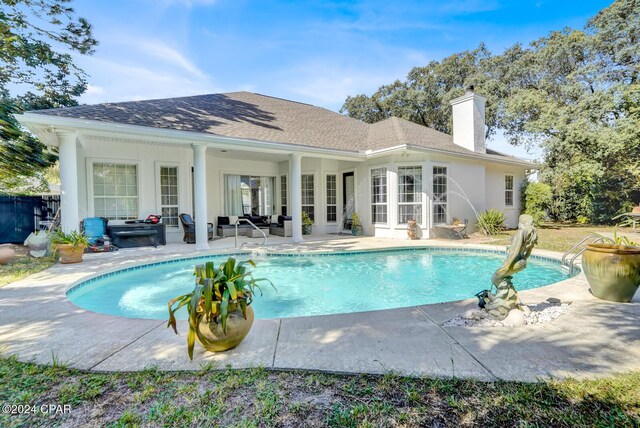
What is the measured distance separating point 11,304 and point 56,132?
4.91 m

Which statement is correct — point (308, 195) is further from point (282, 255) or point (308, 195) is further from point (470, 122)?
point (470, 122)

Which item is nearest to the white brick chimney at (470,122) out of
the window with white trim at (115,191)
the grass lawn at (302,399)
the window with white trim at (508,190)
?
the window with white trim at (508,190)

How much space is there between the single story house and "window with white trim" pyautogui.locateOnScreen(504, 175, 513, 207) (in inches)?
2.1

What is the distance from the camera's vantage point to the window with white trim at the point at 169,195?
10.6 metres

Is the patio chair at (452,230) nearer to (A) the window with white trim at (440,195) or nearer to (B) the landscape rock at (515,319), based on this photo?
(A) the window with white trim at (440,195)

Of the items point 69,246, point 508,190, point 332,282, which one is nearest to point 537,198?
point 508,190

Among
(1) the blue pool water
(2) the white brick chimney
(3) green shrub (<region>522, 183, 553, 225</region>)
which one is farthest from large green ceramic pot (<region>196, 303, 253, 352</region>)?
(3) green shrub (<region>522, 183, 553, 225</region>)

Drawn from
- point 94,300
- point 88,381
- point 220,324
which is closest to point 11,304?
point 94,300

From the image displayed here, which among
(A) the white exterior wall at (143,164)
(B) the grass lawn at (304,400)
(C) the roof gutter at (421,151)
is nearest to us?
(B) the grass lawn at (304,400)

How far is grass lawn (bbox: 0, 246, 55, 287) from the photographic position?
223 inches

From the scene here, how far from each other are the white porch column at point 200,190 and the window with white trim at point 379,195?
643 centimetres

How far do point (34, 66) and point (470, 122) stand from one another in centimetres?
1900

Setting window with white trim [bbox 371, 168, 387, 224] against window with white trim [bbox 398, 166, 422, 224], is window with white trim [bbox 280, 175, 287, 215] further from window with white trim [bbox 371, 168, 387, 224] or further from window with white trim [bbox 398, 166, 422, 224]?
window with white trim [bbox 398, 166, 422, 224]

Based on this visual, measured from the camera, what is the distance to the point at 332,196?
13555mm
